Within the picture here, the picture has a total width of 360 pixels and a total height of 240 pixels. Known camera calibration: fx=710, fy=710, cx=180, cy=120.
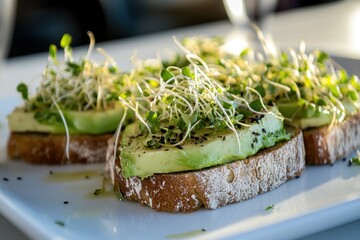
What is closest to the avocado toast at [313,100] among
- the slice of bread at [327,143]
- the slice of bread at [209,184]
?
the slice of bread at [327,143]

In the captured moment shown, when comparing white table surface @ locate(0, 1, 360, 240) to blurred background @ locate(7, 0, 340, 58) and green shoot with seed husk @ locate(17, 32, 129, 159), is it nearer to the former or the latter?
green shoot with seed husk @ locate(17, 32, 129, 159)

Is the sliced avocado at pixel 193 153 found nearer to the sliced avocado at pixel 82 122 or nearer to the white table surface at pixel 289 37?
the sliced avocado at pixel 82 122

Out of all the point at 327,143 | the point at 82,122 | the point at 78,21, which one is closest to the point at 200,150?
the point at 327,143

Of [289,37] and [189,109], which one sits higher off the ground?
[189,109]

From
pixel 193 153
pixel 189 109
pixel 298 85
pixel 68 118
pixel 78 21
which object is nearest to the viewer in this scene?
pixel 193 153

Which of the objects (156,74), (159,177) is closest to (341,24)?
(156,74)

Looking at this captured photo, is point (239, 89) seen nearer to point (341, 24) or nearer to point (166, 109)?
point (166, 109)

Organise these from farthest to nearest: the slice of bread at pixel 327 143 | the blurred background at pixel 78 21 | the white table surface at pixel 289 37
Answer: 1. the blurred background at pixel 78 21
2. the white table surface at pixel 289 37
3. the slice of bread at pixel 327 143

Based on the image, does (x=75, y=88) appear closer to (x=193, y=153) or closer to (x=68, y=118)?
(x=68, y=118)
